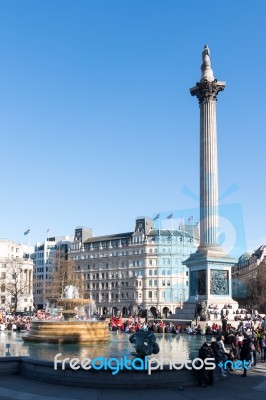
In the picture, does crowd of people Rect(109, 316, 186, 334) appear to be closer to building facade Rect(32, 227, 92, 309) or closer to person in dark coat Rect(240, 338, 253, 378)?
person in dark coat Rect(240, 338, 253, 378)

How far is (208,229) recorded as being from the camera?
5819cm

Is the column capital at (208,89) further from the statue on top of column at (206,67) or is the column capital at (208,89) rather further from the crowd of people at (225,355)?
the crowd of people at (225,355)

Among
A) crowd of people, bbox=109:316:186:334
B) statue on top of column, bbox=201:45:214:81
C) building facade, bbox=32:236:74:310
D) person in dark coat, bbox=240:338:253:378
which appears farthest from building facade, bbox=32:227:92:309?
person in dark coat, bbox=240:338:253:378

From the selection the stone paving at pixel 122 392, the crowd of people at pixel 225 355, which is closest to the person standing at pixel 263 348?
the crowd of people at pixel 225 355

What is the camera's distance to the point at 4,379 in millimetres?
17094

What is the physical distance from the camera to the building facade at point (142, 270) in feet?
417

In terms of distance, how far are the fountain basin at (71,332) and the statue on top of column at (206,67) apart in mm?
40026

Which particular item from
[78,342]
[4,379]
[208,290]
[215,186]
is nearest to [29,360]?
[4,379]

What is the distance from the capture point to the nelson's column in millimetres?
55116

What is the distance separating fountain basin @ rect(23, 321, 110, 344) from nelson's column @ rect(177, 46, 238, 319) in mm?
22693

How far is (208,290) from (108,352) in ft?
101

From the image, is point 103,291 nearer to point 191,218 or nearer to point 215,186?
point 191,218

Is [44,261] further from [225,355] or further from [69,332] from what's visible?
[225,355]

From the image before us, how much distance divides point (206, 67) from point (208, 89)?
3.85 m
